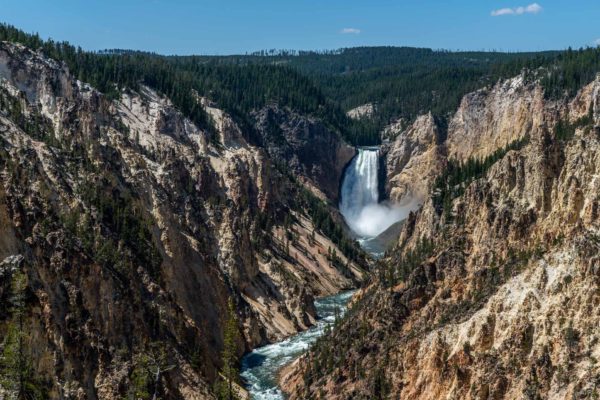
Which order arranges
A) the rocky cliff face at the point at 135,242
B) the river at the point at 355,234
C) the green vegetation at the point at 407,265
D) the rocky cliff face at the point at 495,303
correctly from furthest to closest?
1. the river at the point at 355,234
2. the green vegetation at the point at 407,265
3. the rocky cliff face at the point at 135,242
4. the rocky cliff face at the point at 495,303

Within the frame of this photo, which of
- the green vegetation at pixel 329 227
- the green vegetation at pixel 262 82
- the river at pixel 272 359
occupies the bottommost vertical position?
the river at pixel 272 359

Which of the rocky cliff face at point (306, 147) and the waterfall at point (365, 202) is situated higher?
the rocky cliff face at point (306, 147)

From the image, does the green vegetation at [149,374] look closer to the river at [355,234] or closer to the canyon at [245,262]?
the canyon at [245,262]

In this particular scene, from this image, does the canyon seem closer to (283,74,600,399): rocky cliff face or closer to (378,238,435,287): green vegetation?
(283,74,600,399): rocky cliff face

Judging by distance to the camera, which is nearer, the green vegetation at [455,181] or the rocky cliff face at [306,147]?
the green vegetation at [455,181]

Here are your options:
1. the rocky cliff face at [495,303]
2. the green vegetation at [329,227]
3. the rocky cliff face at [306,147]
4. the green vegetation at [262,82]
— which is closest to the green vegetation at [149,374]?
the rocky cliff face at [495,303]

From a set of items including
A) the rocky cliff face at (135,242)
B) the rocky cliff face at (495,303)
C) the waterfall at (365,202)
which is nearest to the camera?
the rocky cliff face at (495,303)

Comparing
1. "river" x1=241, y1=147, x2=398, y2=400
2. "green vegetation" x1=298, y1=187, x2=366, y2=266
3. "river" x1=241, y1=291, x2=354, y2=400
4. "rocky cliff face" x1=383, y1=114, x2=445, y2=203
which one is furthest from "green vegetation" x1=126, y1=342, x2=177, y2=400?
"rocky cliff face" x1=383, y1=114, x2=445, y2=203
